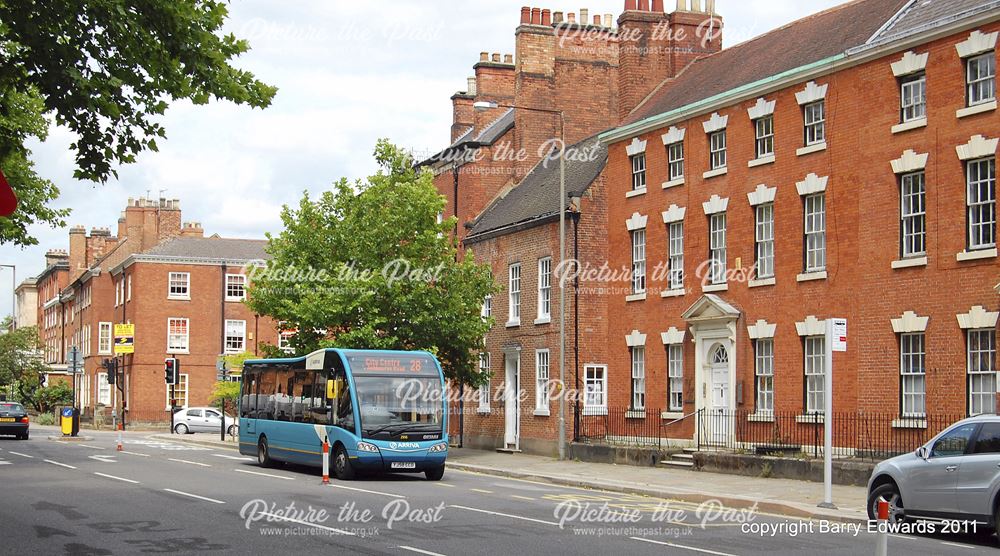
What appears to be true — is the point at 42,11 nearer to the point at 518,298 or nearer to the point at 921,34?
the point at 921,34

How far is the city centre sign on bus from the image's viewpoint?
2584 inches

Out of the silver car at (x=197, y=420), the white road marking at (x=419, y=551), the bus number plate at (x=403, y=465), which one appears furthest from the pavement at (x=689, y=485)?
the silver car at (x=197, y=420)

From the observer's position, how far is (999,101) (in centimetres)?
2364

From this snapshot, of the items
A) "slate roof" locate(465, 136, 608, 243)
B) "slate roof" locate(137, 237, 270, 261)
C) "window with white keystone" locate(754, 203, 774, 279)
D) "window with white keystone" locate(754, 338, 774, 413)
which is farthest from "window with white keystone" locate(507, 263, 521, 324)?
"slate roof" locate(137, 237, 270, 261)

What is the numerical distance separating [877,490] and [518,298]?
72.4 feet

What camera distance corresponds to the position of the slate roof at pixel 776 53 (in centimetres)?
2878

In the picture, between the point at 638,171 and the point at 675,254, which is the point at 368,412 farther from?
the point at 638,171

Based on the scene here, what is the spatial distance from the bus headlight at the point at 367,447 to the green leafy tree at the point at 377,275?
7.60 meters

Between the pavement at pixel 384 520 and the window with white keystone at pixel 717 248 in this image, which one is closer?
the pavement at pixel 384 520

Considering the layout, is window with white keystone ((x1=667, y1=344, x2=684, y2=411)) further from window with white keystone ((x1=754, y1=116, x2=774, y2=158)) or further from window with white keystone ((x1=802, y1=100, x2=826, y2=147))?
window with white keystone ((x1=802, y1=100, x2=826, y2=147))

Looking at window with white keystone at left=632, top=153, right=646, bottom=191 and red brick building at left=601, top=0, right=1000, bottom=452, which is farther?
window with white keystone at left=632, top=153, right=646, bottom=191

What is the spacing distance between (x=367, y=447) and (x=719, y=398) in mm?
9850

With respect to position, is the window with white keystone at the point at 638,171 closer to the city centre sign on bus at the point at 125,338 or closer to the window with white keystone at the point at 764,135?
the window with white keystone at the point at 764,135

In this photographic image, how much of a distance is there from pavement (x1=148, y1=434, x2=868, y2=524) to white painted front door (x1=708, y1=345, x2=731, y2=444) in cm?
209
